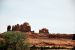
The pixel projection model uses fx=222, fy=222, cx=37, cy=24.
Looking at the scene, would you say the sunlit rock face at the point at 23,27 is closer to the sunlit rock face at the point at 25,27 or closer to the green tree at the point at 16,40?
the sunlit rock face at the point at 25,27

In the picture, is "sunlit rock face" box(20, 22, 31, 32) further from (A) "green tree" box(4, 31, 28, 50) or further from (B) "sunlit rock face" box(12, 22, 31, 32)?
(A) "green tree" box(4, 31, 28, 50)

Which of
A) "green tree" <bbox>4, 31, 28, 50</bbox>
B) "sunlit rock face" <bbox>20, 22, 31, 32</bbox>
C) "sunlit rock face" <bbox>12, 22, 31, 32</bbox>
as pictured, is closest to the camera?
"green tree" <bbox>4, 31, 28, 50</bbox>

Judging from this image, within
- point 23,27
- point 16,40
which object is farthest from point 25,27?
point 16,40

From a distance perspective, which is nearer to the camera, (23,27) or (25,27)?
(23,27)

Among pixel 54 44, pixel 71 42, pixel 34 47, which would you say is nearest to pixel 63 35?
pixel 71 42

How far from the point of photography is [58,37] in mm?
26922

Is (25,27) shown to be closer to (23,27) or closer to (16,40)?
(23,27)

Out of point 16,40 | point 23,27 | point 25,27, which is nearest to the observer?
point 16,40

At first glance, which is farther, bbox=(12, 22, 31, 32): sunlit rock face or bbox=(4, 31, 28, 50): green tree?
bbox=(12, 22, 31, 32): sunlit rock face

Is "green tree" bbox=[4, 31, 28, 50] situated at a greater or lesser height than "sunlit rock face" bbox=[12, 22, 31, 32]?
lesser

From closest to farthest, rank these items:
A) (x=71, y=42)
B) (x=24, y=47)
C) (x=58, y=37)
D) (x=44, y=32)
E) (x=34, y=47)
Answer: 1. (x=24, y=47)
2. (x=34, y=47)
3. (x=71, y=42)
4. (x=58, y=37)
5. (x=44, y=32)

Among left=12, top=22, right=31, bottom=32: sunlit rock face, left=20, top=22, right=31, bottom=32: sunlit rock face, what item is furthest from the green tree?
left=20, top=22, right=31, bottom=32: sunlit rock face

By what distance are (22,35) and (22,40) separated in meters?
0.46

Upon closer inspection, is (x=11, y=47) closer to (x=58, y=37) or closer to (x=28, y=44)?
(x=28, y=44)
